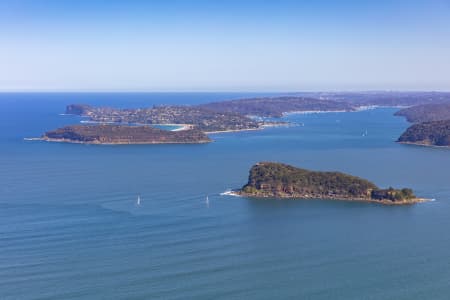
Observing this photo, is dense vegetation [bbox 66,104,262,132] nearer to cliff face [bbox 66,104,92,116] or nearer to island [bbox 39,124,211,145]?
cliff face [bbox 66,104,92,116]

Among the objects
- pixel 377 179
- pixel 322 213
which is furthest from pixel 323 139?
pixel 322 213

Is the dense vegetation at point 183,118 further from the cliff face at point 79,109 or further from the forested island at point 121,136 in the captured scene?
the forested island at point 121,136

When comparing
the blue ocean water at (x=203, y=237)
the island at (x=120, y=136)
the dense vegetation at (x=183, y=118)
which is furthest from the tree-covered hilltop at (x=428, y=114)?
the blue ocean water at (x=203, y=237)

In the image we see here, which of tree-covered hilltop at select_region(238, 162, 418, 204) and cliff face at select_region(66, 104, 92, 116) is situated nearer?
tree-covered hilltop at select_region(238, 162, 418, 204)

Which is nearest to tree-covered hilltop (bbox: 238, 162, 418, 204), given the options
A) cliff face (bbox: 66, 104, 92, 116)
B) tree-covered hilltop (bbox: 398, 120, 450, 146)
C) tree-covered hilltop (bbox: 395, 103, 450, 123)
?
tree-covered hilltop (bbox: 398, 120, 450, 146)

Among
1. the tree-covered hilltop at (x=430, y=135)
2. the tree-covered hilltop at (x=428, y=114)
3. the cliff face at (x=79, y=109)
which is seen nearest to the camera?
the tree-covered hilltop at (x=430, y=135)

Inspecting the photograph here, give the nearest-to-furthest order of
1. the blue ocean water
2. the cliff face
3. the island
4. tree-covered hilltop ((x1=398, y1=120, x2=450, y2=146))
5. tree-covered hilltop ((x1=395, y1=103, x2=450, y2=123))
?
the blue ocean water
tree-covered hilltop ((x1=398, y1=120, x2=450, y2=146))
the island
tree-covered hilltop ((x1=395, y1=103, x2=450, y2=123))
the cliff face
